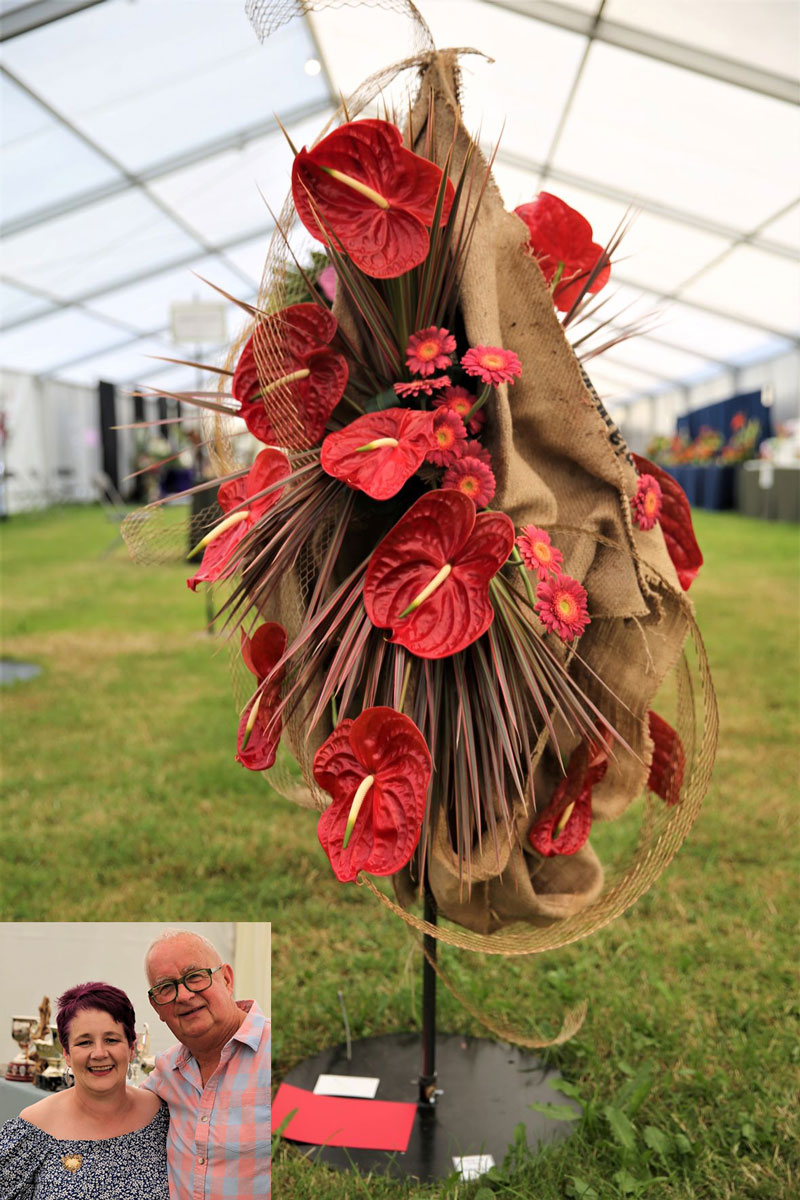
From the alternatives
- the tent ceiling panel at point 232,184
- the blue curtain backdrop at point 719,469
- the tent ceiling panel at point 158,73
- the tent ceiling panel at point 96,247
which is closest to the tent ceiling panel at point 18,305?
the tent ceiling panel at point 96,247

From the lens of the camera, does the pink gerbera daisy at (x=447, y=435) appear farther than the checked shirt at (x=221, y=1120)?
Yes

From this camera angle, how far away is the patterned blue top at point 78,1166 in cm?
84

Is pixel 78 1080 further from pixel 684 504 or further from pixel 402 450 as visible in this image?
pixel 684 504

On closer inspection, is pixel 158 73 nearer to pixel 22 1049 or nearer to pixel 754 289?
pixel 754 289

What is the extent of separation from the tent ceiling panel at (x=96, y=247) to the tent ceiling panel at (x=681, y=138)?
13.4 feet

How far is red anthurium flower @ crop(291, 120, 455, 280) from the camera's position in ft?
3.36

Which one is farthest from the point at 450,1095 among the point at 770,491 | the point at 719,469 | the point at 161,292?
the point at 719,469

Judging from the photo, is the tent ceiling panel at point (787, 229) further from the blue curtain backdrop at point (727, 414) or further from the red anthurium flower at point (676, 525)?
the red anthurium flower at point (676, 525)

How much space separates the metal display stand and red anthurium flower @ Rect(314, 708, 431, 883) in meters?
0.34

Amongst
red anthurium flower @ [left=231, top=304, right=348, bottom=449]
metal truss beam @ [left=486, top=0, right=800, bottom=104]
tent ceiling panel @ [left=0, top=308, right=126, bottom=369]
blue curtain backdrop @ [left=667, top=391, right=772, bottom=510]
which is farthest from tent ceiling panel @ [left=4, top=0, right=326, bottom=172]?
blue curtain backdrop @ [left=667, top=391, right=772, bottom=510]

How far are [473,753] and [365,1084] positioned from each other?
0.73 m

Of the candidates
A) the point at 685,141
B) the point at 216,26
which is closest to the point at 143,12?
the point at 216,26

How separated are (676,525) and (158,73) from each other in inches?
274

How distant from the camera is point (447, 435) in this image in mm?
1085
